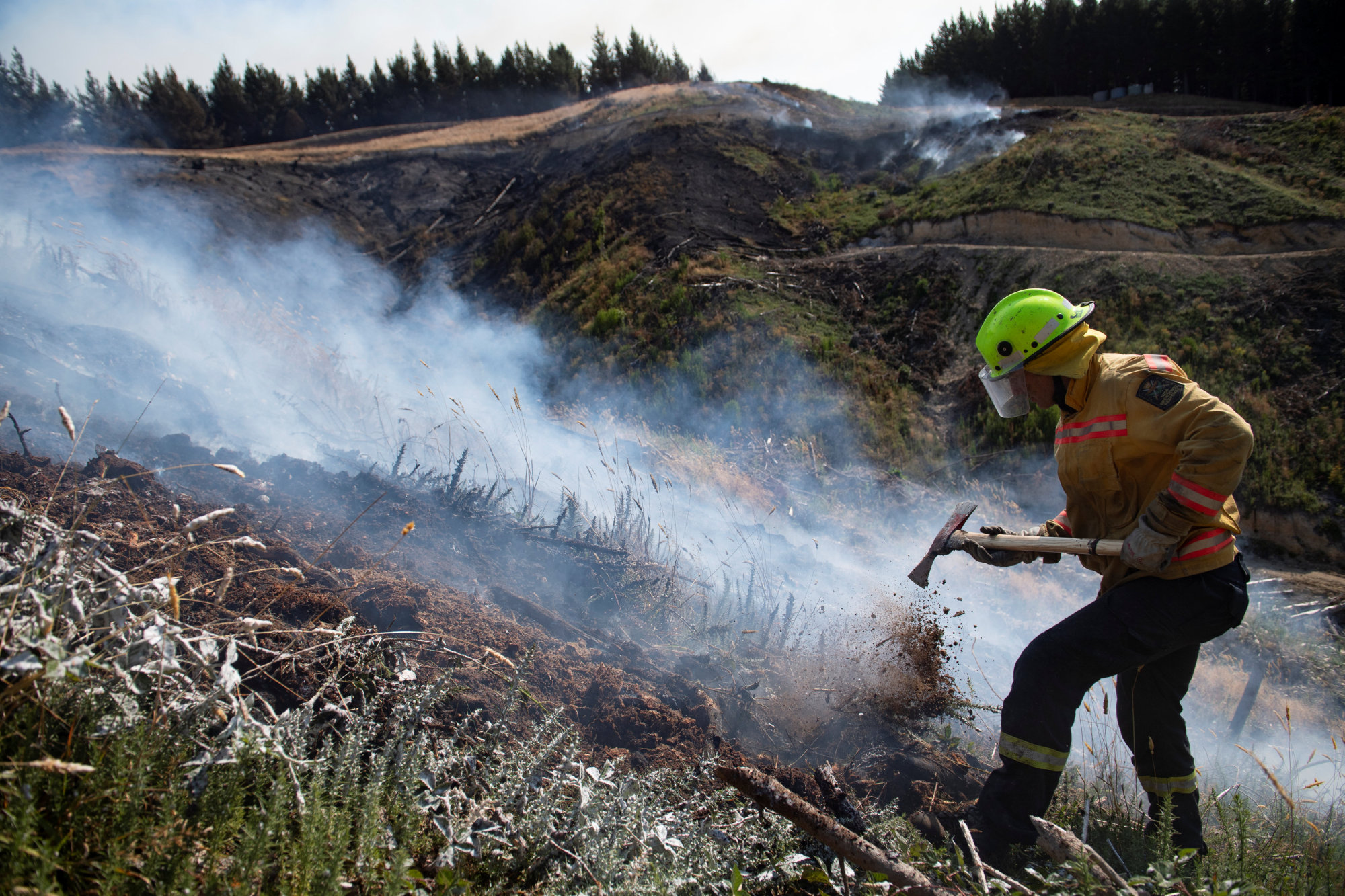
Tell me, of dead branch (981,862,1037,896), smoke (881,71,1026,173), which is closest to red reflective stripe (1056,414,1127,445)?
dead branch (981,862,1037,896)

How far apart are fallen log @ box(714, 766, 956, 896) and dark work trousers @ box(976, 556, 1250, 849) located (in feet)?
2.51

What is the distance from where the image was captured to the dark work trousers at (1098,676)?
2465 mm

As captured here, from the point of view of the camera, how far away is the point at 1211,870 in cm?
221

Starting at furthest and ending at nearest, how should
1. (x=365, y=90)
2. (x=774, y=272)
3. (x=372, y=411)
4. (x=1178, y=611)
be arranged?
1. (x=365, y=90)
2. (x=774, y=272)
3. (x=372, y=411)
4. (x=1178, y=611)

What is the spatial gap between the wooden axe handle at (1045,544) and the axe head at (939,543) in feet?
0.13

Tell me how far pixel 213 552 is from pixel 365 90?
4101 centimetres

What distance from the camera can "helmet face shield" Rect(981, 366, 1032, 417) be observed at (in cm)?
295

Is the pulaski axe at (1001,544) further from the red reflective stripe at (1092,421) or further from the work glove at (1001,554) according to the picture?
the red reflective stripe at (1092,421)

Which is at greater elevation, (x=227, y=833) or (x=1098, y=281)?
(x=1098, y=281)

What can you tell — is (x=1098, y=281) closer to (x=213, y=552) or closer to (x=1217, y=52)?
(x=213, y=552)

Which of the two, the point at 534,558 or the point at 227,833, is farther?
the point at 534,558

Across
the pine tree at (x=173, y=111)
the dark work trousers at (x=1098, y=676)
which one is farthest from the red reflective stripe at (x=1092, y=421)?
the pine tree at (x=173, y=111)

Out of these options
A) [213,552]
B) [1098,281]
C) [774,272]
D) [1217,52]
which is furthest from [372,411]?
[1217,52]

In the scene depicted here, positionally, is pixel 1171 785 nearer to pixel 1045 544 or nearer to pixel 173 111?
pixel 1045 544
